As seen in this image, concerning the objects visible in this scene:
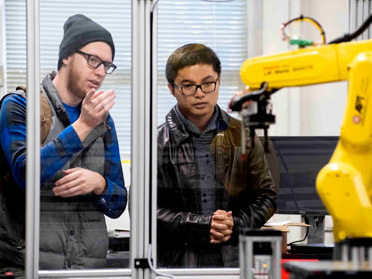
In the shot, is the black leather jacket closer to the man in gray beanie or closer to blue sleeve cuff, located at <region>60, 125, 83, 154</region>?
the man in gray beanie

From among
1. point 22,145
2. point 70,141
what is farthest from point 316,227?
point 22,145

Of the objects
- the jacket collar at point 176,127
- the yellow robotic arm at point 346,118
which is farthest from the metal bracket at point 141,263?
the yellow robotic arm at point 346,118

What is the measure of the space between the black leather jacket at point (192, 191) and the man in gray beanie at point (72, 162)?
250mm

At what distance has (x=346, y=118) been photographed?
3506mm

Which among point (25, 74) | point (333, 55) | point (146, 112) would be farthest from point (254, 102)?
point (25, 74)

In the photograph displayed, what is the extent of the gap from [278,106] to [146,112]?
0.77 m

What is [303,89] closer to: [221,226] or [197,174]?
[197,174]

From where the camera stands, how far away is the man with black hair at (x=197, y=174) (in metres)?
4.66

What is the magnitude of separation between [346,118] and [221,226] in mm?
1369

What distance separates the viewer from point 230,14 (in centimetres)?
470

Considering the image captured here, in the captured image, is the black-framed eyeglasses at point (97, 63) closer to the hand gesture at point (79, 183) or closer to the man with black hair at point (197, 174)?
the man with black hair at point (197, 174)

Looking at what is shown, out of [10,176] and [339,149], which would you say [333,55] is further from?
[10,176]

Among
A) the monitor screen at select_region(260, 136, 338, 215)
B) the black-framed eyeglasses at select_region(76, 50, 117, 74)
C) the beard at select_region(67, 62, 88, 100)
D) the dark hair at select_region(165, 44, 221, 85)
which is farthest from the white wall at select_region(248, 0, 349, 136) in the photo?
the beard at select_region(67, 62, 88, 100)

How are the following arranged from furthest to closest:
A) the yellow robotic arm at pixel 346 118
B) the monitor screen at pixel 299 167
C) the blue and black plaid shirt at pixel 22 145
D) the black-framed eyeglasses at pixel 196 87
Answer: the monitor screen at pixel 299 167, the black-framed eyeglasses at pixel 196 87, the blue and black plaid shirt at pixel 22 145, the yellow robotic arm at pixel 346 118
